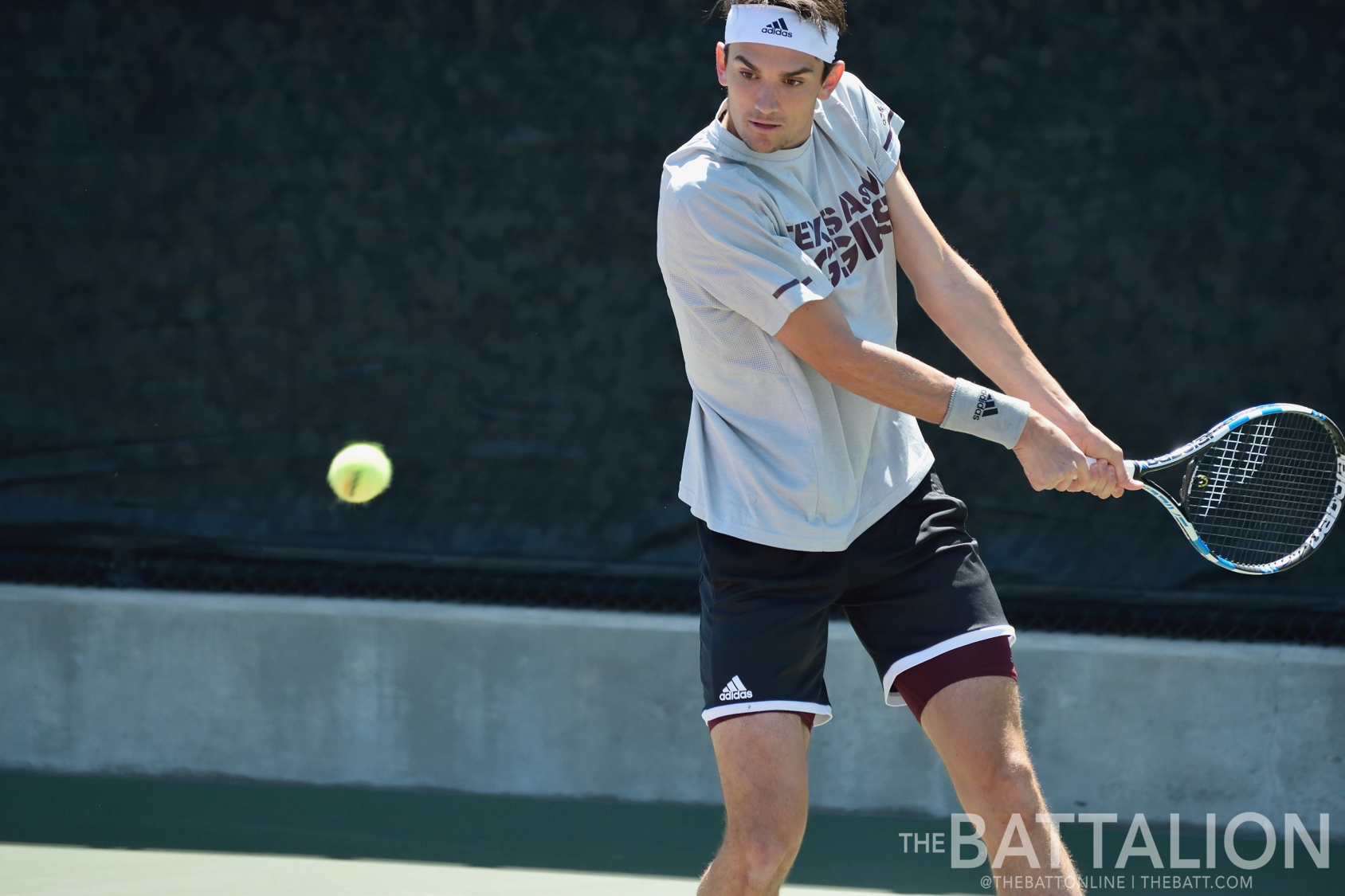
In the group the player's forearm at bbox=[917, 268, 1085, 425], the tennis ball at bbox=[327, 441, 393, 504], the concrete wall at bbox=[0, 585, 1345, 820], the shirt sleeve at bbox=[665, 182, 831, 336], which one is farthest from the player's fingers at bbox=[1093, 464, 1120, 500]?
the tennis ball at bbox=[327, 441, 393, 504]

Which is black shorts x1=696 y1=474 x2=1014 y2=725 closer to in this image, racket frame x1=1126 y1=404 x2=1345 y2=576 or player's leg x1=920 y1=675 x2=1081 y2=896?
player's leg x1=920 y1=675 x2=1081 y2=896

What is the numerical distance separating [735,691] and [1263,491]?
1.35 meters

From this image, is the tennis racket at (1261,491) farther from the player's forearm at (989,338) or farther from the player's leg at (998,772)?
the player's leg at (998,772)

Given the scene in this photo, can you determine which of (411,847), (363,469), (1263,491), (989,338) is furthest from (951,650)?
(363,469)

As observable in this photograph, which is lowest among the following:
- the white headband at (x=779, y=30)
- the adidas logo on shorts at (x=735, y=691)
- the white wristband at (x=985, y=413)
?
the adidas logo on shorts at (x=735, y=691)

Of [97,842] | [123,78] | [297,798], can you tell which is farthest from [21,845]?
[123,78]

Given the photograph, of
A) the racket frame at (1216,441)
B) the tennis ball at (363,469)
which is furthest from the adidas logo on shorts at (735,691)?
the tennis ball at (363,469)

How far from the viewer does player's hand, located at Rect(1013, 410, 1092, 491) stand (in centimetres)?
225

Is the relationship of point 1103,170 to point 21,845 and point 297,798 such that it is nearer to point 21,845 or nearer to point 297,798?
point 297,798

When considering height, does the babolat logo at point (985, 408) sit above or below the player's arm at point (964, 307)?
below

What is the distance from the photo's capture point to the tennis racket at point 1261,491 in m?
2.69

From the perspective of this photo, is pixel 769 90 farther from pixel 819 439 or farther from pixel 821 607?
pixel 821 607

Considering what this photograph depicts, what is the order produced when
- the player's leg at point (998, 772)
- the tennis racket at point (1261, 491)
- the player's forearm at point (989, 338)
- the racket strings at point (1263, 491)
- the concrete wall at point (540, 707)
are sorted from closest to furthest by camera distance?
the player's leg at point (998, 772) < the player's forearm at point (989, 338) < the tennis racket at point (1261, 491) < the racket strings at point (1263, 491) < the concrete wall at point (540, 707)

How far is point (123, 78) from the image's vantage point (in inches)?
157
